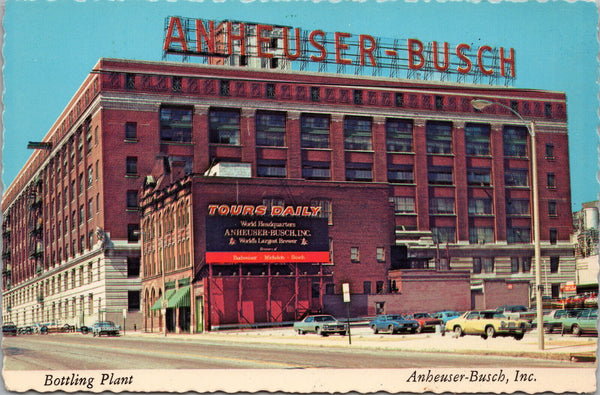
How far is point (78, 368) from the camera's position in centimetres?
2798

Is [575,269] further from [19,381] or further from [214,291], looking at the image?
[19,381]

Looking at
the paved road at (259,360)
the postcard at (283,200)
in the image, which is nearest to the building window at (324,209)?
the postcard at (283,200)

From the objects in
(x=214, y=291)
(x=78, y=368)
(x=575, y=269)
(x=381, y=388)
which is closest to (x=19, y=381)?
(x=78, y=368)

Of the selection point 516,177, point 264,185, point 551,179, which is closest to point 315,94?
point 264,185

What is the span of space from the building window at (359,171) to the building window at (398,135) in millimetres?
3112

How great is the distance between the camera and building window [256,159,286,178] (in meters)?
93.8

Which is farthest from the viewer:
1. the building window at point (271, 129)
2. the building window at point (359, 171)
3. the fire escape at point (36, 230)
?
the building window at point (271, 129)

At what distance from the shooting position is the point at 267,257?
231ft

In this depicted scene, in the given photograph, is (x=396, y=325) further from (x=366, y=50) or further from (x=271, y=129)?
(x=271, y=129)

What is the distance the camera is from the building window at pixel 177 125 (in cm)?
9162

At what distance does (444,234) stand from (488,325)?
4625cm

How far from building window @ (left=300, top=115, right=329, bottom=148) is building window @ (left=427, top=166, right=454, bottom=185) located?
13.3 m

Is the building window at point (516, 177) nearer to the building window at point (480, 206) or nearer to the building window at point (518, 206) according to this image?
the building window at point (518, 206)

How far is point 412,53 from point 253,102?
60.9 ft
